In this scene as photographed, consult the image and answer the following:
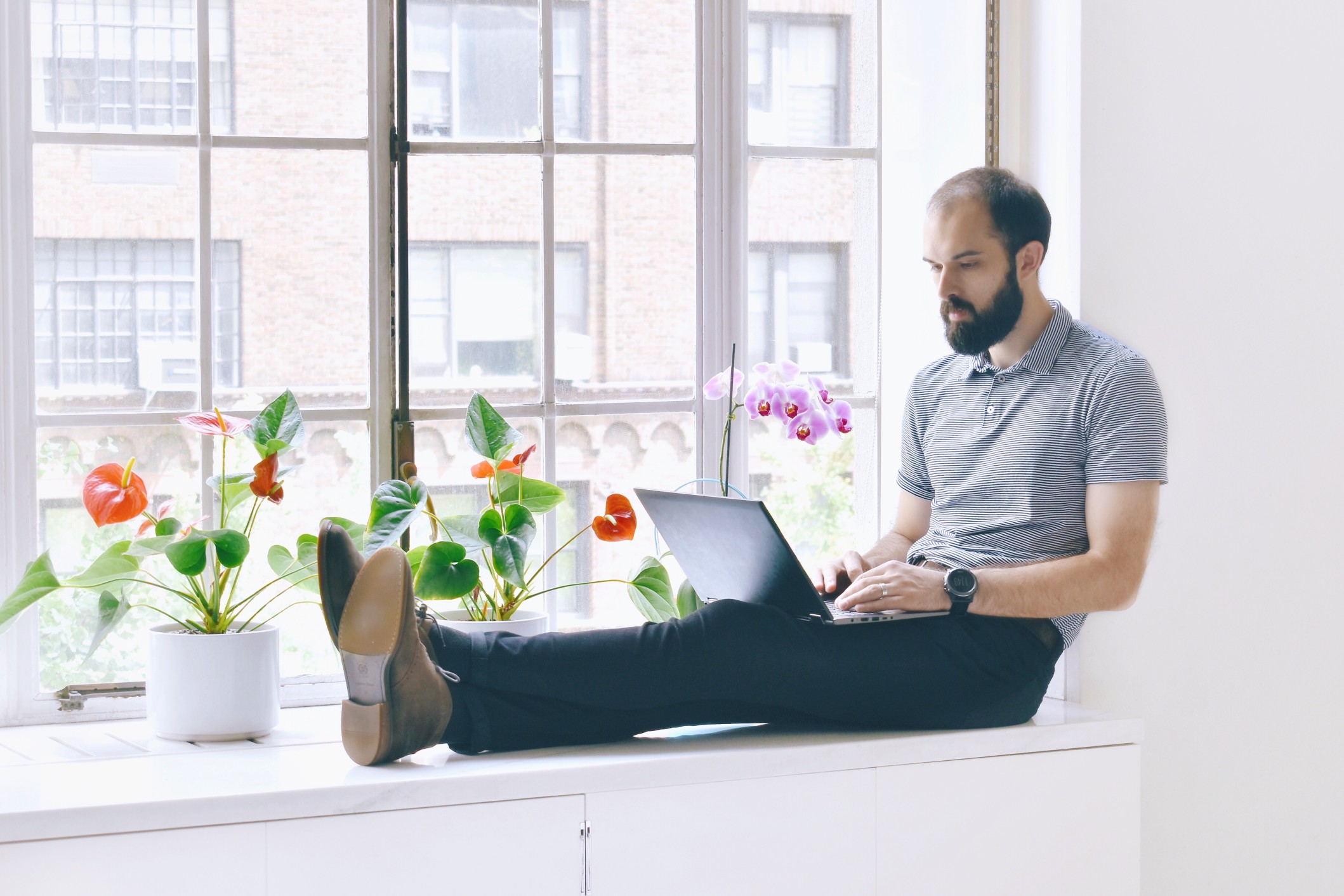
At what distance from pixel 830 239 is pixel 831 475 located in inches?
19.2

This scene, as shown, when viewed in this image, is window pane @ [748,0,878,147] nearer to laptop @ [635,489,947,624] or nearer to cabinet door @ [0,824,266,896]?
laptop @ [635,489,947,624]

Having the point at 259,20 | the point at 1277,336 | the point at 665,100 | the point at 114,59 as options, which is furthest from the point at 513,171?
the point at 1277,336

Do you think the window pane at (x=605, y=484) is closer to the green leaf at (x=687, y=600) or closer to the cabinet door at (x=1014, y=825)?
the green leaf at (x=687, y=600)

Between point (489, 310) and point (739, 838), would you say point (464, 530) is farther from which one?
point (739, 838)

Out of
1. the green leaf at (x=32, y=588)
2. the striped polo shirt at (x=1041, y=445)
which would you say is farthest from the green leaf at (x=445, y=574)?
the striped polo shirt at (x=1041, y=445)

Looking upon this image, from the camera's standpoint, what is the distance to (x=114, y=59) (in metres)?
2.04

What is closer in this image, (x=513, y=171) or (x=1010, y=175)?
(x=1010, y=175)

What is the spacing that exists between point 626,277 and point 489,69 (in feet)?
1.54

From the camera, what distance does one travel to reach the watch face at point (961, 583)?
1771 millimetres

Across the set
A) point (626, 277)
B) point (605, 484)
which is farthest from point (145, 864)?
point (626, 277)

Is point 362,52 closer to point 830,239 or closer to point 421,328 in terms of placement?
point 421,328

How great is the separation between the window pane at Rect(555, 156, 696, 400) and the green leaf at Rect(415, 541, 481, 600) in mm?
482

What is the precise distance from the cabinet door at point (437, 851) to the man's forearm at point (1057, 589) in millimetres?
704

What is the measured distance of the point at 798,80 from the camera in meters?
2.33
